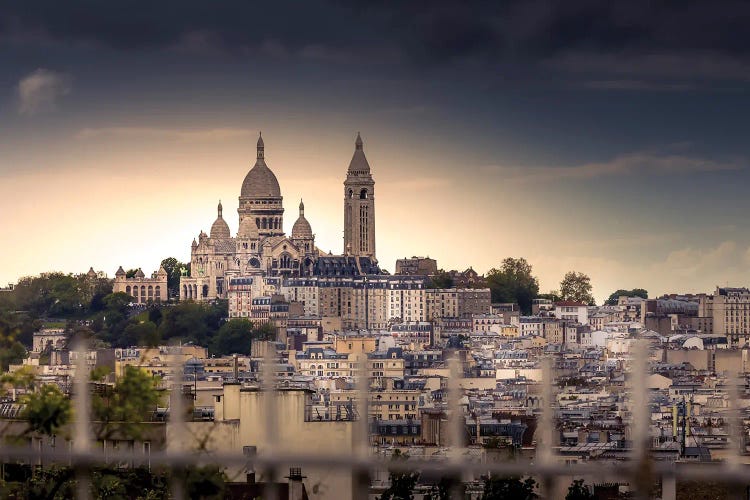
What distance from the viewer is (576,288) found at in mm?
82438

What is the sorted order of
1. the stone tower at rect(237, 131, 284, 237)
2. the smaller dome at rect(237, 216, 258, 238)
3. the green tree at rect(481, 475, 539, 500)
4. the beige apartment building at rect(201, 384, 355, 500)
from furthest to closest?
the stone tower at rect(237, 131, 284, 237) → the smaller dome at rect(237, 216, 258, 238) → the green tree at rect(481, 475, 539, 500) → the beige apartment building at rect(201, 384, 355, 500)

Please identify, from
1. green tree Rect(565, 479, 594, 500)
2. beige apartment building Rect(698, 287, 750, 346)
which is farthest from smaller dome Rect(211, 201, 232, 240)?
green tree Rect(565, 479, 594, 500)

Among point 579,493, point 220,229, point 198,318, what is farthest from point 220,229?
point 579,493

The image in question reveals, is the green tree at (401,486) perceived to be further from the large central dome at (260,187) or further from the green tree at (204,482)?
the large central dome at (260,187)

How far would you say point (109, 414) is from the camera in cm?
465

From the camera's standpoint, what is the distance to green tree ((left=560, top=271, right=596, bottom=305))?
81.6 metres

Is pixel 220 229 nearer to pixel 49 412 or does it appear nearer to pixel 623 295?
pixel 623 295

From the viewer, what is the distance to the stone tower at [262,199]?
85.0 meters

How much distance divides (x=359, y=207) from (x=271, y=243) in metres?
5.06

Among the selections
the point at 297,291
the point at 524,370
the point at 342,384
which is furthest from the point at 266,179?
the point at 342,384

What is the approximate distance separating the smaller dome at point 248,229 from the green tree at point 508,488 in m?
78.6

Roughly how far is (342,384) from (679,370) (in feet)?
31.0

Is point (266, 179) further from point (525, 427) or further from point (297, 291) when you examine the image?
point (525, 427)

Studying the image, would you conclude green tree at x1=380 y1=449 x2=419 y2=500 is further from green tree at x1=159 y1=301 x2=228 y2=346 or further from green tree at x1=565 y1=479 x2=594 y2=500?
green tree at x1=159 y1=301 x2=228 y2=346
